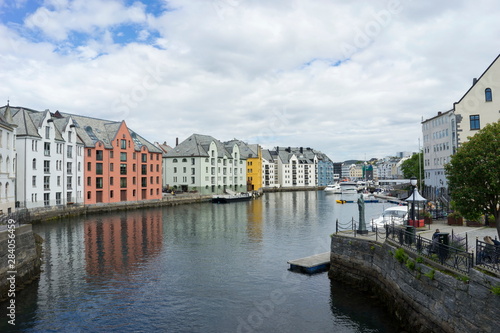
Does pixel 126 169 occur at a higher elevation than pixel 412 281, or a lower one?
higher

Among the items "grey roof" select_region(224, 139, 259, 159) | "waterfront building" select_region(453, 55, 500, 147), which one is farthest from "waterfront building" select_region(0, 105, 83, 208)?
"grey roof" select_region(224, 139, 259, 159)

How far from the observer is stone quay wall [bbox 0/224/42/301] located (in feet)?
→ 76.6

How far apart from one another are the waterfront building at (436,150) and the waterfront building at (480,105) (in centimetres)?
2610

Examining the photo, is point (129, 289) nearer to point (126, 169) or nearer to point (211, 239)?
point (211, 239)

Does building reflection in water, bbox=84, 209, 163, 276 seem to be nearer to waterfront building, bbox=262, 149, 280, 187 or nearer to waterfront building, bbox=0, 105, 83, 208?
waterfront building, bbox=0, 105, 83, 208

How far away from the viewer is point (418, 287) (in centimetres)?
1784

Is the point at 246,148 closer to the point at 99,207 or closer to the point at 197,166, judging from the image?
the point at 197,166

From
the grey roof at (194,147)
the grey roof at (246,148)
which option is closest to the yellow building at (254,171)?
the grey roof at (246,148)

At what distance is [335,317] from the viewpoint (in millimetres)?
20906

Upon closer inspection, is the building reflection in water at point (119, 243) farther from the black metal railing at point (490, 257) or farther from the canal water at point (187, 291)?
the black metal railing at point (490, 257)

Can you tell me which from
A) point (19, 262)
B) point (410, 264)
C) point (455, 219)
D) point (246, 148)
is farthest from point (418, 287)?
point (246, 148)

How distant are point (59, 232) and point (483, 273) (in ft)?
162

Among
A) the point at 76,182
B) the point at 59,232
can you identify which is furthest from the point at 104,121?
the point at 59,232

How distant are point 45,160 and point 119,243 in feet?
112
